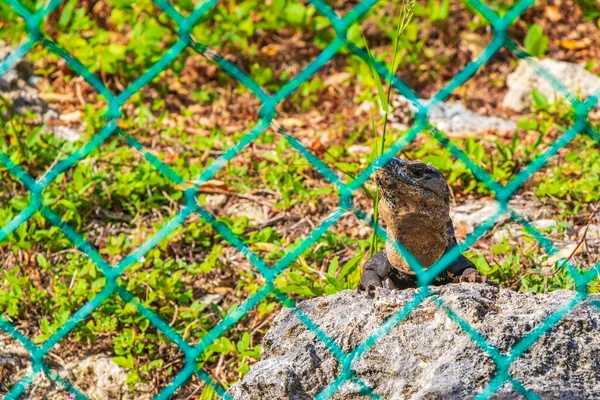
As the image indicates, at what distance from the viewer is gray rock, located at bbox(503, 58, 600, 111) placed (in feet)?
19.8

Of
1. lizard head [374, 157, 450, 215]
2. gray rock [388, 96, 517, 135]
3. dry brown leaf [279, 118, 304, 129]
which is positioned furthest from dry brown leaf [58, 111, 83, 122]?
lizard head [374, 157, 450, 215]

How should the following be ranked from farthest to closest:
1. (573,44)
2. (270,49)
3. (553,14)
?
1. (553,14)
2. (573,44)
3. (270,49)

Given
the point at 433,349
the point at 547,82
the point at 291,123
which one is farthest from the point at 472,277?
the point at 547,82

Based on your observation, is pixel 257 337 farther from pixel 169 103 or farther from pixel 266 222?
pixel 169 103

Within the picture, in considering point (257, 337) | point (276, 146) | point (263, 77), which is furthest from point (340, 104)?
point (257, 337)

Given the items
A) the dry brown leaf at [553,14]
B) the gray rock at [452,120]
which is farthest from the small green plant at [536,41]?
the gray rock at [452,120]

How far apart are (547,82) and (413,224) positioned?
10.3 feet

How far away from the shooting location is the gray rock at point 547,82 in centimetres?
604

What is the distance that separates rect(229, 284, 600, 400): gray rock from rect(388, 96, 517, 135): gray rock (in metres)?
2.90

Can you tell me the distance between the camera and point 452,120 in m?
5.89

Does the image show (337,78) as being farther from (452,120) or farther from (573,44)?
(573,44)

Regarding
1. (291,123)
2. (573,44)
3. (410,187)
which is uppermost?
(291,123)

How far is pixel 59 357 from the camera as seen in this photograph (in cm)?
402

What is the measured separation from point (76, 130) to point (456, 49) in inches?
118
